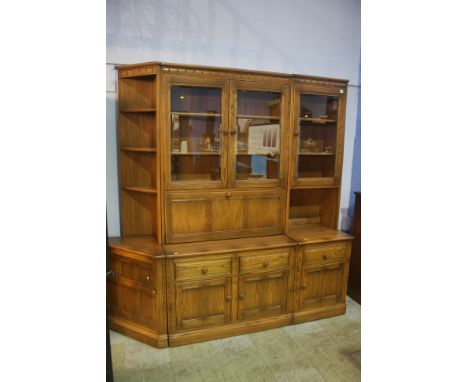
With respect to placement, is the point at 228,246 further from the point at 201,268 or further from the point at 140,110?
the point at 140,110

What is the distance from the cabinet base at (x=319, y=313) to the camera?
275cm

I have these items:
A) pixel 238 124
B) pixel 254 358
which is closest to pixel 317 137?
pixel 238 124

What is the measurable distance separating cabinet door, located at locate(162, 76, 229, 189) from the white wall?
438 millimetres

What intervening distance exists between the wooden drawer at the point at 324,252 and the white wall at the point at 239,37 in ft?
3.15

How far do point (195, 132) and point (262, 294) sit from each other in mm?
1467

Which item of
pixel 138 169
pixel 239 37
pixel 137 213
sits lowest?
pixel 137 213

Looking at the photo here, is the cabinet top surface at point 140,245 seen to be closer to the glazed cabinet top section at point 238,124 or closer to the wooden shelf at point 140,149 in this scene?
the glazed cabinet top section at point 238,124

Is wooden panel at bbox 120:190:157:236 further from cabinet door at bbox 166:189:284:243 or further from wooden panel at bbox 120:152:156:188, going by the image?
cabinet door at bbox 166:189:284:243

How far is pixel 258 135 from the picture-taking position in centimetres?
269
